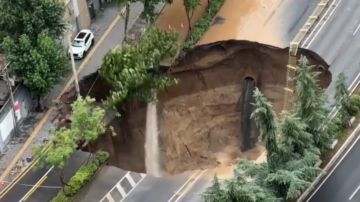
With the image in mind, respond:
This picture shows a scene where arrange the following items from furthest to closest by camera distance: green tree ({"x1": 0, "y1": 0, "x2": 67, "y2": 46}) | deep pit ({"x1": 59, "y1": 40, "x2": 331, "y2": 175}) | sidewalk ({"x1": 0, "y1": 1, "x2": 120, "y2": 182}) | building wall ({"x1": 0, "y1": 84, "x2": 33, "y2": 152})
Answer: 1. deep pit ({"x1": 59, "y1": 40, "x2": 331, "y2": 175})
2. sidewalk ({"x1": 0, "y1": 1, "x2": 120, "y2": 182})
3. building wall ({"x1": 0, "y1": 84, "x2": 33, "y2": 152})
4. green tree ({"x1": 0, "y1": 0, "x2": 67, "y2": 46})

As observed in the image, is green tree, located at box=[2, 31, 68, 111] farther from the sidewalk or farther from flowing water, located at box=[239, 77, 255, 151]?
flowing water, located at box=[239, 77, 255, 151]

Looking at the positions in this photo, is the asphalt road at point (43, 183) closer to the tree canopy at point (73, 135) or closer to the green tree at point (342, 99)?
the tree canopy at point (73, 135)

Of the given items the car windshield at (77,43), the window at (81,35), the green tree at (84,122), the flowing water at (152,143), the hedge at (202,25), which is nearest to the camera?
the green tree at (84,122)

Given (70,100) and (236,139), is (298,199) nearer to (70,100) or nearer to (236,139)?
(236,139)

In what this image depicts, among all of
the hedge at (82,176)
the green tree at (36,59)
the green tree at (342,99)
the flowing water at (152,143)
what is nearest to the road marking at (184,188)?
the hedge at (82,176)

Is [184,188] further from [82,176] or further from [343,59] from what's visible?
[343,59]

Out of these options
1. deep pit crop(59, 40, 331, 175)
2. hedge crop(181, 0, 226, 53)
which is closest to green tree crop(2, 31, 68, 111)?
deep pit crop(59, 40, 331, 175)
